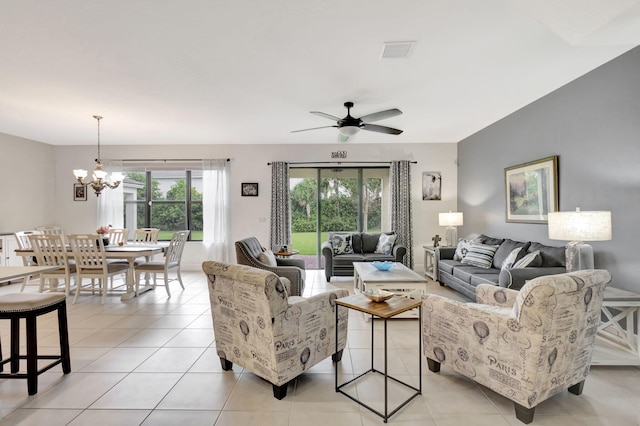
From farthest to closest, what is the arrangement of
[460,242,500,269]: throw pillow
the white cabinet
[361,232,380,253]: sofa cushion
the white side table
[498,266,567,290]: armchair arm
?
[361,232,380,253]: sofa cushion, the white side table, the white cabinet, [460,242,500,269]: throw pillow, [498,266,567,290]: armchair arm

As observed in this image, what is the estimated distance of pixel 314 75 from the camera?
3188mm

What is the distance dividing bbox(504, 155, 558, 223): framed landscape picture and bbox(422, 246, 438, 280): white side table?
141cm

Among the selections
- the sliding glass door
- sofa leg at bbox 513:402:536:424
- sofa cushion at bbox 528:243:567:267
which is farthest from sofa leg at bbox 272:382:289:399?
the sliding glass door

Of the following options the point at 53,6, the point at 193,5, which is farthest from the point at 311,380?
the point at 53,6

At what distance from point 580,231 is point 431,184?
12.4ft

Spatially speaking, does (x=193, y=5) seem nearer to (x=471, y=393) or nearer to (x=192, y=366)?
(x=192, y=366)

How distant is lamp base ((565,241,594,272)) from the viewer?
278 centimetres

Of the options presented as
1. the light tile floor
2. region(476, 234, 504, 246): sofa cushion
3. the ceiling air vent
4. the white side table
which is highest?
the ceiling air vent

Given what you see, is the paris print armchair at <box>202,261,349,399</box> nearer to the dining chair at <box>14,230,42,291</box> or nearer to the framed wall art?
the dining chair at <box>14,230,42,291</box>

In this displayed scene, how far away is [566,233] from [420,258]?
371 cm

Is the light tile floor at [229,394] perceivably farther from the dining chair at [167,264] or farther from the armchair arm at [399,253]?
the armchair arm at [399,253]

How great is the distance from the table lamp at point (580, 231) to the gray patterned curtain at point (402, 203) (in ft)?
10.8

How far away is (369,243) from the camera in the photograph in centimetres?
592

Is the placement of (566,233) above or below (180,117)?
below
